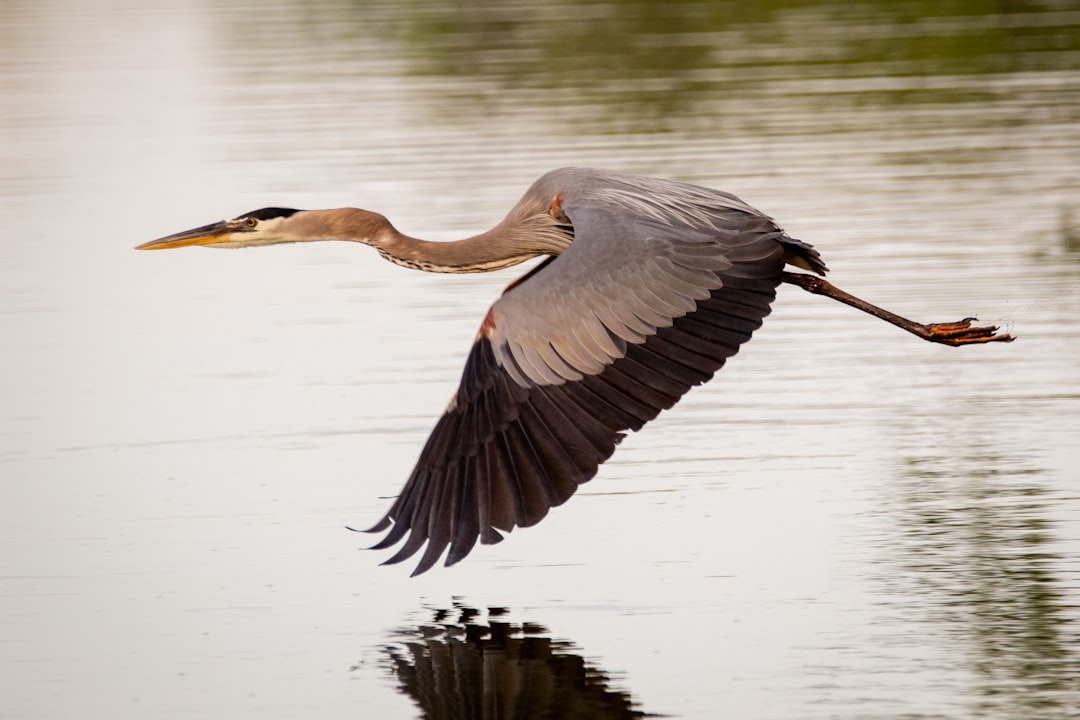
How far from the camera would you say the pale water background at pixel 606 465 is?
6.20m

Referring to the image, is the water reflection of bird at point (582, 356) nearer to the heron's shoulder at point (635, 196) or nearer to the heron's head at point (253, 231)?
the heron's shoulder at point (635, 196)

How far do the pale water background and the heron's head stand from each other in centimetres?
110

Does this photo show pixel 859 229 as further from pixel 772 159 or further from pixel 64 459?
pixel 64 459

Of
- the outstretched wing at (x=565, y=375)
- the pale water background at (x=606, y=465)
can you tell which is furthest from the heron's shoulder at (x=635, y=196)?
the pale water background at (x=606, y=465)

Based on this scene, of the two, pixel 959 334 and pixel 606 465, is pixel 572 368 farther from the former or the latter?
pixel 959 334

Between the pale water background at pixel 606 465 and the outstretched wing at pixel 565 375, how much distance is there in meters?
0.51

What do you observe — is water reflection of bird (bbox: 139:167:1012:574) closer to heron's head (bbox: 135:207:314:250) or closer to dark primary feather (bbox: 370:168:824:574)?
dark primary feather (bbox: 370:168:824:574)

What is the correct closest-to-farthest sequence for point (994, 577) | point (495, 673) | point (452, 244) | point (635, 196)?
point (495, 673), point (994, 577), point (635, 196), point (452, 244)

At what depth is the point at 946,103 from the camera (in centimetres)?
1741

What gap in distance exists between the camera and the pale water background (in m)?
6.20

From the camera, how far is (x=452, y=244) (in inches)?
317

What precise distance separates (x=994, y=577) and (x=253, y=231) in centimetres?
353

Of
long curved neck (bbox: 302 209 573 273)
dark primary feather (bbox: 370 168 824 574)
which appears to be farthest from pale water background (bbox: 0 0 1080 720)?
long curved neck (bbox: 302 209 573 273)

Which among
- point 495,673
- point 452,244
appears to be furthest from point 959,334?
point 495,673
